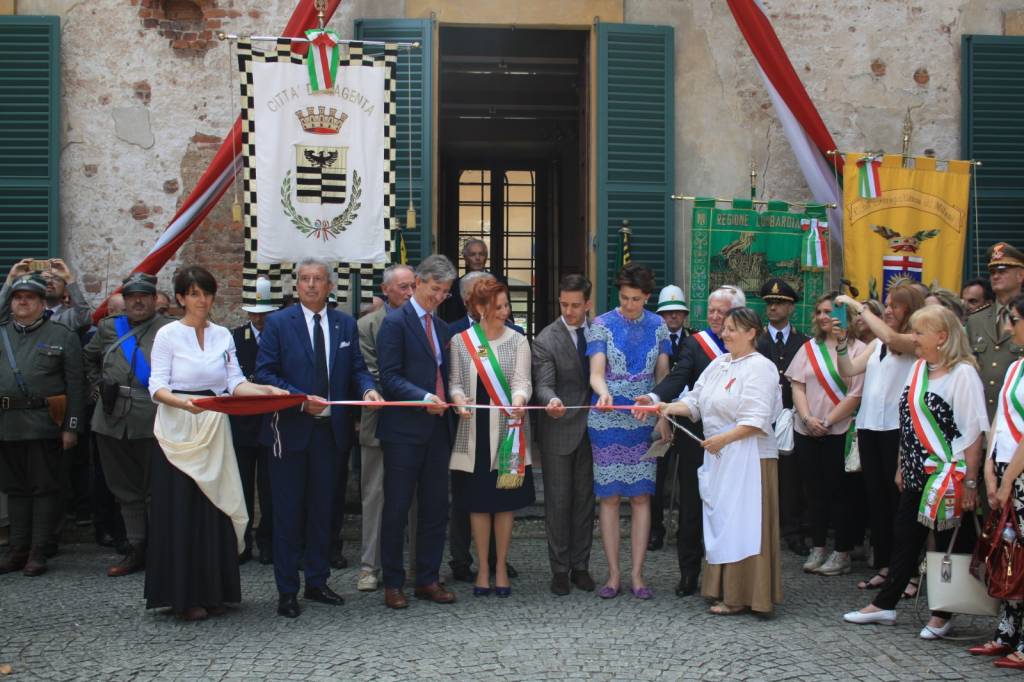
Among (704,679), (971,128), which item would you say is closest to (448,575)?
(704,679)

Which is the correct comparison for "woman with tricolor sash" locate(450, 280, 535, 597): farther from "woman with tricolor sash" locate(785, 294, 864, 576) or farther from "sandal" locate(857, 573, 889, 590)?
"sandal" locate(857, 573, 889, 590)

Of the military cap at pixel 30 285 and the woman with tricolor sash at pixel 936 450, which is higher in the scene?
the military cap at pixel 30 285

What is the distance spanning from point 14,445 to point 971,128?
772 cm

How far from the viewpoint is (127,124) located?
9.07m

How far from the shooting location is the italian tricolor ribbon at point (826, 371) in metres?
7.18

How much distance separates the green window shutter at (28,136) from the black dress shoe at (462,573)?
4341 millimetres

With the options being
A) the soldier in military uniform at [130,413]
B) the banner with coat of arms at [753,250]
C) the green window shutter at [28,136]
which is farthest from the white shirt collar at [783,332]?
the green window shutter at [28,136]

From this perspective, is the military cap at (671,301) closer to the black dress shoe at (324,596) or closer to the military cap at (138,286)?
the black dress shoe at (324,596)

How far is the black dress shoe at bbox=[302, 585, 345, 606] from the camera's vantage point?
6262 millimetres

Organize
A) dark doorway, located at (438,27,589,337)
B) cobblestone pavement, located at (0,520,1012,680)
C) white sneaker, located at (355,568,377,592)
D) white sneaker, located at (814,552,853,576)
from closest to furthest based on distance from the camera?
cobblestone pavement, located at (0,520,1012,680) → white sneaker, located at (355,568,377,592) → white sneaker, located at (814,552,853,576) → dark doorway, located at (438,27,589,337)

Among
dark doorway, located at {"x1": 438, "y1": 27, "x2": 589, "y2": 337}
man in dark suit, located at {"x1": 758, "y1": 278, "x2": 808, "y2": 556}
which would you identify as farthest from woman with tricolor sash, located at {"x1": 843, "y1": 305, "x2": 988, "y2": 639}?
dark doorway, located at {"x1": 438, "y1": 27, "x2": 589, "y2": 337}

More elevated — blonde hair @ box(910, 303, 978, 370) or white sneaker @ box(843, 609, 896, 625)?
blonde hair @ box(910, 303, 978, 370)

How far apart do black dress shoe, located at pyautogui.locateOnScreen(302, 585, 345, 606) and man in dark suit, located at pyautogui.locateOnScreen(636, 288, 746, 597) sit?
75.6 inches

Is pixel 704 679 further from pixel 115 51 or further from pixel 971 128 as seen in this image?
pixel 115 51
